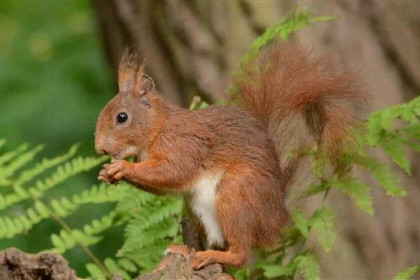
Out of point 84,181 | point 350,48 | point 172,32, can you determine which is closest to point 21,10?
point 84,181

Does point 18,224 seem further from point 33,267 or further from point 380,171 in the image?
point 380,171

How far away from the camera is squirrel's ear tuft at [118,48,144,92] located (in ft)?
6.88

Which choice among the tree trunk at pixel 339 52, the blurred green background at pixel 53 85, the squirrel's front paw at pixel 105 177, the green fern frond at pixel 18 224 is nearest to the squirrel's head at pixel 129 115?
the squirrel's front paw at pixel 105 177

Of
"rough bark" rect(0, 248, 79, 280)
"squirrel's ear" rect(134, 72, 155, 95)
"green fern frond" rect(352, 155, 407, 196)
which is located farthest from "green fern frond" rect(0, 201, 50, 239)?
"green fern frond" rect(352, 155, 407, 196)

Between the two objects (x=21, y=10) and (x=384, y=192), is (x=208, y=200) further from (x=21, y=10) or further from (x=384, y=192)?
(x=21, y=10)

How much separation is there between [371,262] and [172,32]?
3.43ft

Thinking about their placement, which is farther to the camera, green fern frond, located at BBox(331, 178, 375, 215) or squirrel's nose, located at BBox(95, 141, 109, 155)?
green fern frond, located at BBox(331, 178, 375, 215)

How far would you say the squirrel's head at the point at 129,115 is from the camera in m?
2.02

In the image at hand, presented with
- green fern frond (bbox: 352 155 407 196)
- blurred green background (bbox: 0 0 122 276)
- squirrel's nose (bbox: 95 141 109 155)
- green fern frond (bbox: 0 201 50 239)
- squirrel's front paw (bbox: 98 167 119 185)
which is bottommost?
green fern frond (bbox: 352 155 407 196)

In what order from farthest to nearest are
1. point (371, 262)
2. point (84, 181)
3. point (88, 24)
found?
point (88, 24)
point (84, 181)
point (371, 262)

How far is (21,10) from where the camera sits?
5.23m

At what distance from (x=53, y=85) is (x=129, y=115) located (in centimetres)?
245

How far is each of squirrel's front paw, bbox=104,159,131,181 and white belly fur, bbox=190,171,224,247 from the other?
0.18 m

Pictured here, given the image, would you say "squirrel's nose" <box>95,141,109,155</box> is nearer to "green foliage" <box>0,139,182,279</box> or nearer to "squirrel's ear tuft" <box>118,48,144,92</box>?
"squirrel's ear tuft" <box>118,48,144,92</box>
